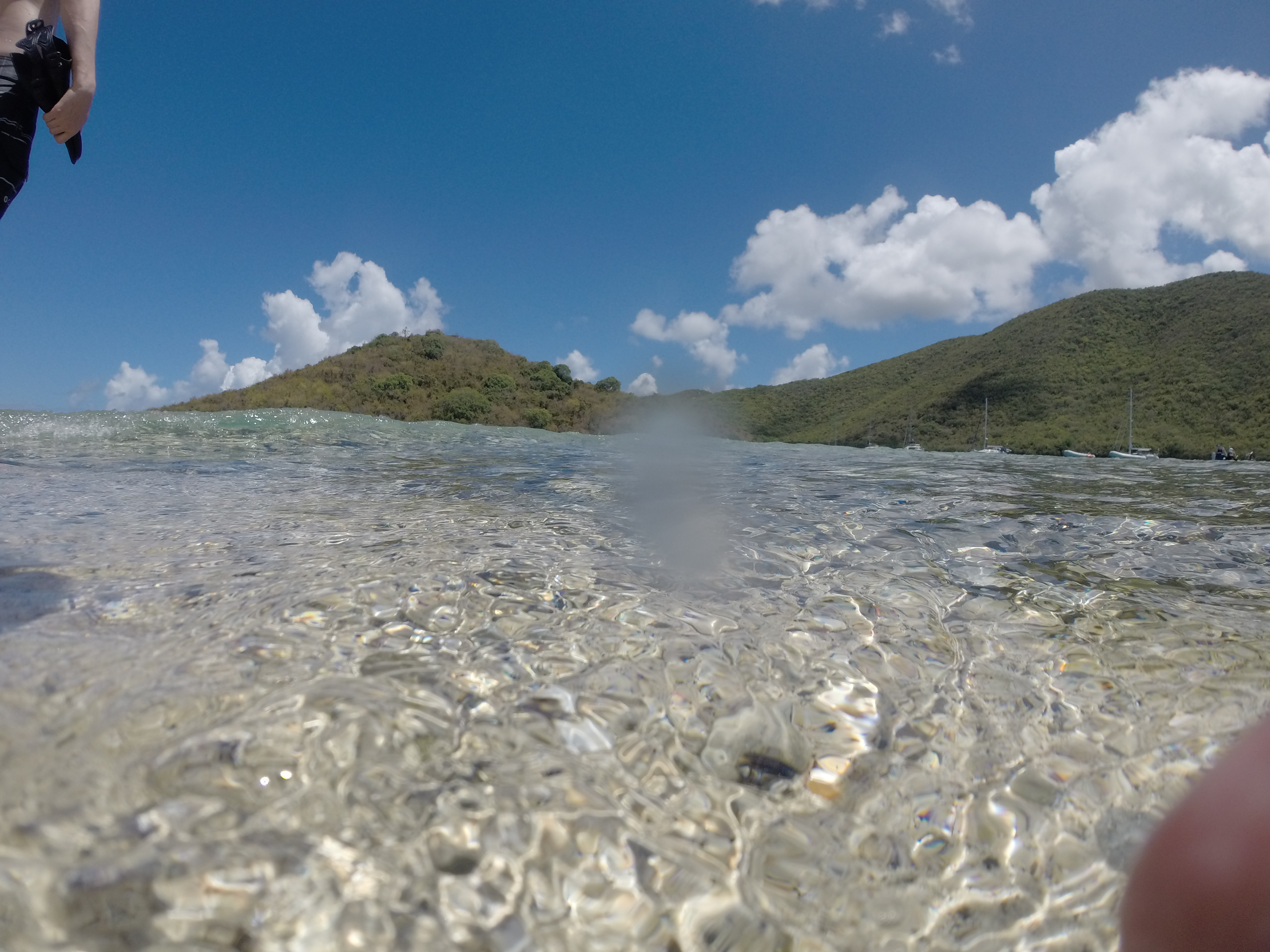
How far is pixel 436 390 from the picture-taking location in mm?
33594

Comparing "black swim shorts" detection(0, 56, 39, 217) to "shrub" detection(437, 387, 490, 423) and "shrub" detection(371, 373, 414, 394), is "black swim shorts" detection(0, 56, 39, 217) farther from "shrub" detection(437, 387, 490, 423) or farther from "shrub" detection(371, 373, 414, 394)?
"shrub" detection(371, 373, 414, 394)

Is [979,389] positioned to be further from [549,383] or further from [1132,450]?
[549,383]

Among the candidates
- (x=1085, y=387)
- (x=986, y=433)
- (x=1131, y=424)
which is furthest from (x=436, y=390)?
(x=1085, y=387)

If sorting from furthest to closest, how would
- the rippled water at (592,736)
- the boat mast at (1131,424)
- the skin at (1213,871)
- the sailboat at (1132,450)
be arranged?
the boat mast at (1131,424) < the sailboat at (1132,450) < the rippled water at (592,736) < the skin at (1213,871)

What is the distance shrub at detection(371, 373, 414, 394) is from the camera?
31.4 metres

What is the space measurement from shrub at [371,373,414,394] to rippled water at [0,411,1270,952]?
30.9 metres

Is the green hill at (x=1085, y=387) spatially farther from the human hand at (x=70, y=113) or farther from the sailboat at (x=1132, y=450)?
the human hand at (x=70, y=113)

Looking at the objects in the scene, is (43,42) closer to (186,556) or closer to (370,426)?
(186,556)

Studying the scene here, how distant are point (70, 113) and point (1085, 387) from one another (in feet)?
218

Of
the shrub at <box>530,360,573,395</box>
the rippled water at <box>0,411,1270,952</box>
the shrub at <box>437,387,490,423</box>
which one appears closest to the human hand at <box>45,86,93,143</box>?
the rippled water at <box>0,411,1270,952</box>

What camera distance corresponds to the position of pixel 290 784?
0.90 metres

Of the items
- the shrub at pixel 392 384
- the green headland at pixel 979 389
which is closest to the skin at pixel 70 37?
the green headland at pixel 979 389

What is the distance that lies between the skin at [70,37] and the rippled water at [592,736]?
1.54m

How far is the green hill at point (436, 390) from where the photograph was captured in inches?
1156
